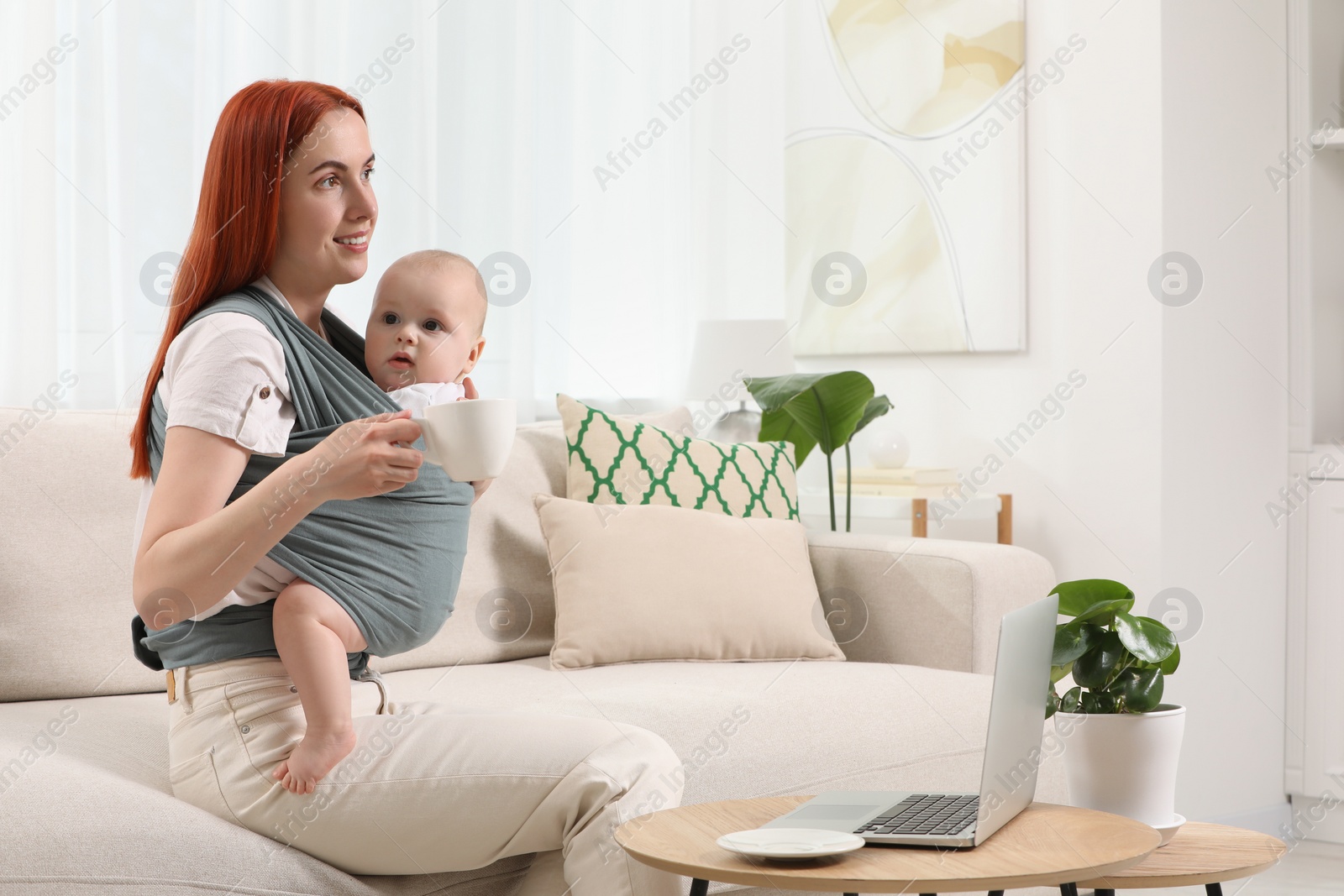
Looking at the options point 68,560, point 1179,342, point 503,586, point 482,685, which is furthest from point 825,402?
point 68,560

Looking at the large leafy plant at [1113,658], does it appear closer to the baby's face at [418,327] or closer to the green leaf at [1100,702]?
the green leaf at [1100,702]

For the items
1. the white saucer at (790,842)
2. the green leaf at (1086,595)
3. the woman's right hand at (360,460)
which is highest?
the woman's right hand at (360,460)

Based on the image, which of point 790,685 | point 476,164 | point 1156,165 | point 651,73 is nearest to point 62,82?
point 476,164

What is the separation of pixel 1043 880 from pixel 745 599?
3.82ft

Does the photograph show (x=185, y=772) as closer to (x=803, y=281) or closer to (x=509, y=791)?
(x=509, y=791)

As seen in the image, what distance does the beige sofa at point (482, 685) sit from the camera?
1.27 metres

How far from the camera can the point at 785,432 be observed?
289 cm

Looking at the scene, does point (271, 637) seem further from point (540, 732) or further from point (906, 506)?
point (906, 506)

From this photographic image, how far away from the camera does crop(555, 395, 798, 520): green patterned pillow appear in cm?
228

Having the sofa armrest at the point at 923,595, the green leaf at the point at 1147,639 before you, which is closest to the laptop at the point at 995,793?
the green leaf at the point at 1147,639

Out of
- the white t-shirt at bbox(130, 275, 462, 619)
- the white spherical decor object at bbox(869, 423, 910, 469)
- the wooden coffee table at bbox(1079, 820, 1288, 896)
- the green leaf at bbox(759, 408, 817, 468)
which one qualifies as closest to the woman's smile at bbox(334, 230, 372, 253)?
the white t-shirt at bbox(130, 275, 462, 619)

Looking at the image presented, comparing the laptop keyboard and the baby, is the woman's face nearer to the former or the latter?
the baby

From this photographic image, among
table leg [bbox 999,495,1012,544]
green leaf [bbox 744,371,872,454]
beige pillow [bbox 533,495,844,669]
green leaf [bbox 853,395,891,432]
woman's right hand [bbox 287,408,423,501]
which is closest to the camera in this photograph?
woman's right hand [bbox 287,408,423,501]

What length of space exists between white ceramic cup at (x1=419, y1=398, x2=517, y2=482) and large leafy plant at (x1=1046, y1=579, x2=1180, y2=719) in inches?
25.3
